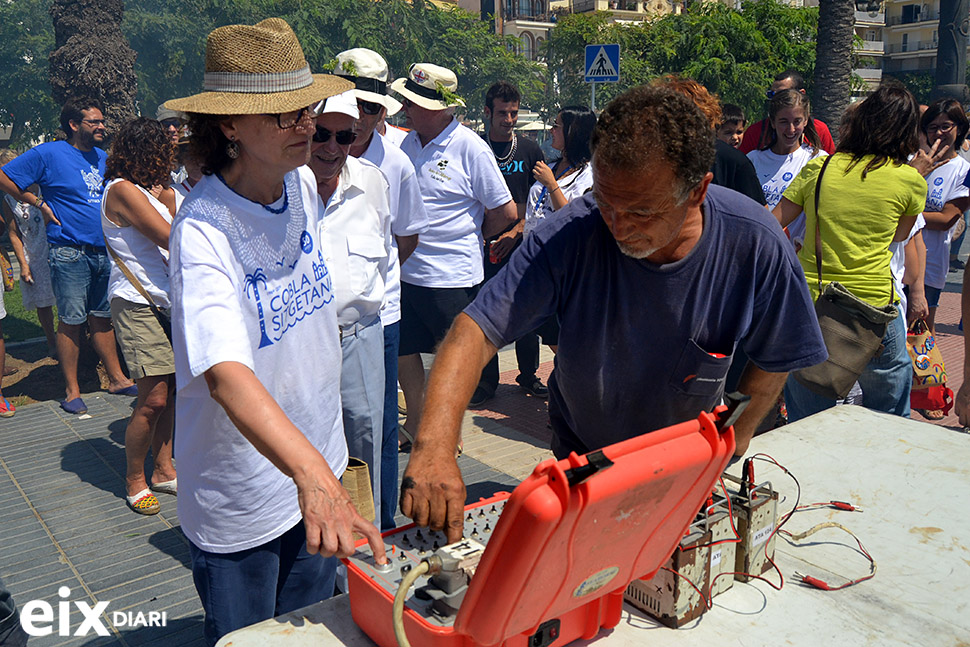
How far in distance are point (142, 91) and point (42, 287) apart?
38.5m

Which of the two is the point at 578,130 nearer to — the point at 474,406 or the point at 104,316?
the point at 474,406

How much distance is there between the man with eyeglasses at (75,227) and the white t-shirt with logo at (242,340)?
4.43 metres

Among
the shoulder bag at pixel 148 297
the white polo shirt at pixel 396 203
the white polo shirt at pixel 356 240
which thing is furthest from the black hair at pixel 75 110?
the white polo shirt at pixel 356 240

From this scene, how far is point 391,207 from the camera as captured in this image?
380cm

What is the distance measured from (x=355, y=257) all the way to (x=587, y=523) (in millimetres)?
1845

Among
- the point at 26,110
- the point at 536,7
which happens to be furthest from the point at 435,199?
the point at 536,7

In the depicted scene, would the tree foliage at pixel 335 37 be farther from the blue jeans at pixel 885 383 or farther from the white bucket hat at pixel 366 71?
the blue jeans at pixel 885 383

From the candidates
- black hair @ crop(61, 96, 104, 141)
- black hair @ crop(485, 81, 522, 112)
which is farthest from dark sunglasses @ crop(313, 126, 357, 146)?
black hair @ crop(61, 96, 104, 141)

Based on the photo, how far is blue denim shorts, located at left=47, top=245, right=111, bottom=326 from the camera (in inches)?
241

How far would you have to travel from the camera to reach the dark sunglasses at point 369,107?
12.6ft

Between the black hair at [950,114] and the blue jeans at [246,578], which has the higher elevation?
the black hair at [950,114]

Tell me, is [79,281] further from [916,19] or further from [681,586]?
[916,19]

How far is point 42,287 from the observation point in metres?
6.82

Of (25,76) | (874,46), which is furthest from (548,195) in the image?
(874,46)
